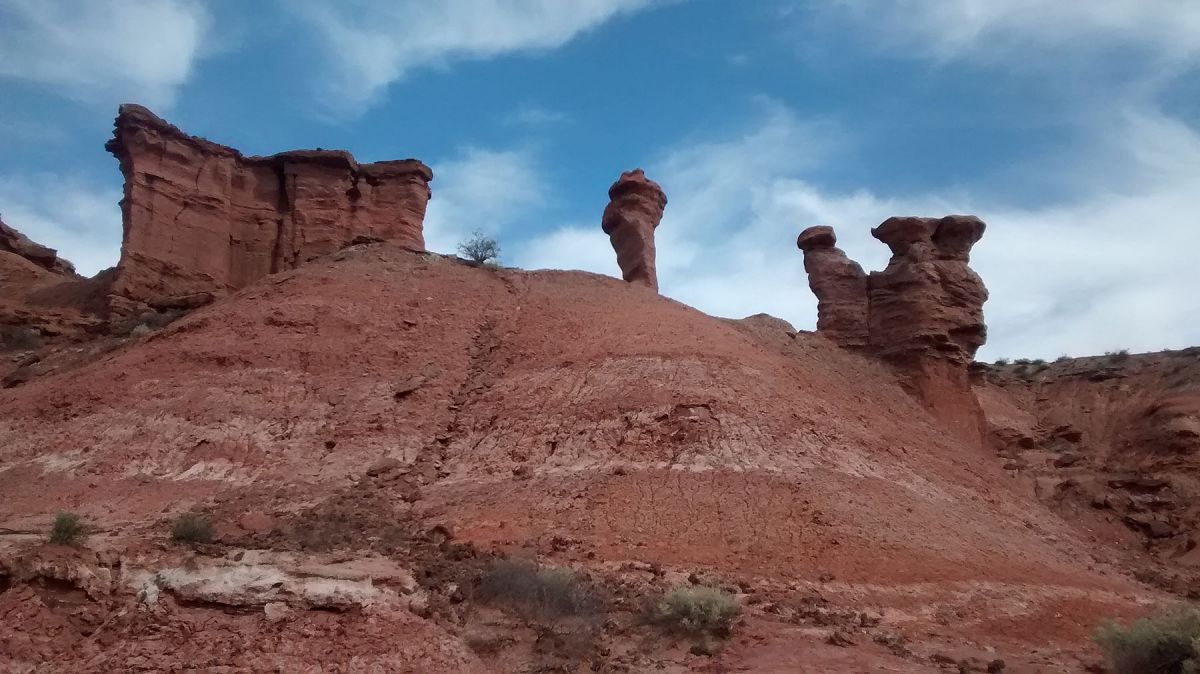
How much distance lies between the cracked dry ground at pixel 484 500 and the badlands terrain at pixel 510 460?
6 centimetres

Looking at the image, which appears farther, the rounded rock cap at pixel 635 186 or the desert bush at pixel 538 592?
the rounded rock cap at pixel 635 186

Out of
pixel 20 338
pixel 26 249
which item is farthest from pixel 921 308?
pixel 26 249

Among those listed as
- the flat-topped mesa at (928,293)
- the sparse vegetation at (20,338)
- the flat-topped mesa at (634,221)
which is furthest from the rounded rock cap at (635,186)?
the sparse vegetation at (20,338)

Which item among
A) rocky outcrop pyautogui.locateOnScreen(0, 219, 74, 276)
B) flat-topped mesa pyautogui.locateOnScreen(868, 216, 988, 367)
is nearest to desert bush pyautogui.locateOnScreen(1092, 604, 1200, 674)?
flat-topped mesa pyautogui.locateOnScreen(868, 216, 988, 367)

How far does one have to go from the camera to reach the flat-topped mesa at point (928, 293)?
27891 millimetres

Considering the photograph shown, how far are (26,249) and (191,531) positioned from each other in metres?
32.0

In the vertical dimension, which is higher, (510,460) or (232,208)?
(232,208)

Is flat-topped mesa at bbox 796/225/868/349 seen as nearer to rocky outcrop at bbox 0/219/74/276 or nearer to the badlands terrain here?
the badlands terrain

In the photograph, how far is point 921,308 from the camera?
28.0 metres

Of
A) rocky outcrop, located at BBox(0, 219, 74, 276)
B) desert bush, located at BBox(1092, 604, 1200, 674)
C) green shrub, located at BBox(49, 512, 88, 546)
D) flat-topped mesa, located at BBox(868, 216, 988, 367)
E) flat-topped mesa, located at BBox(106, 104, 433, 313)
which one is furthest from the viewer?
rocky outcrop, located at BBox(0, 219, 74, 276)

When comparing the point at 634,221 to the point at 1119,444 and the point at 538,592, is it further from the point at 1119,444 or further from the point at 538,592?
the point at 538,592

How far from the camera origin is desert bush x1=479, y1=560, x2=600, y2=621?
12.2 m

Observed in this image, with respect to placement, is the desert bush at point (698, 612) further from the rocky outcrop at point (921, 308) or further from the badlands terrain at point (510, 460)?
the rocky outcrop at point (921, 308)

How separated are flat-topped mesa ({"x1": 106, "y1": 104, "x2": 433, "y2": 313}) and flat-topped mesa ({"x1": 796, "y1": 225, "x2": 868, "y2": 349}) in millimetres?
12636
